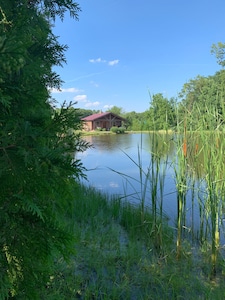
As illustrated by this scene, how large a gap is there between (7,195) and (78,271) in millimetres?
1146

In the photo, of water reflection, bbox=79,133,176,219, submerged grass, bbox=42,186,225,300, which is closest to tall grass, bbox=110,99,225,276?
water reflection, bbox=79,133,176,219

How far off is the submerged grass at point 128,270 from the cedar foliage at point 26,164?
1.32 ft

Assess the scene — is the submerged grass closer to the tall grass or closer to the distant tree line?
the tall grass

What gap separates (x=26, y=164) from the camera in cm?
69

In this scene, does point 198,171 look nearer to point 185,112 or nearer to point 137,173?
point 185,112

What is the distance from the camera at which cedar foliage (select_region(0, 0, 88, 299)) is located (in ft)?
2.29

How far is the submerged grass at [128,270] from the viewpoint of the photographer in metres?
1.50

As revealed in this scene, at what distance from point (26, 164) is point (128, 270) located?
4.54 feet

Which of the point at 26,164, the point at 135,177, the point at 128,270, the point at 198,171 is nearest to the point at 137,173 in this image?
the point at 135,177

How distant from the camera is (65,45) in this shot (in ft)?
4.05

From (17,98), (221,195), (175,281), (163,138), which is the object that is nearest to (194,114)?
(163,138)

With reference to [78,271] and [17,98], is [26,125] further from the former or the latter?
[78,271]

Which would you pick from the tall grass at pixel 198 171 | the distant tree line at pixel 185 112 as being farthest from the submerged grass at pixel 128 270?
the distant tree line at pixel 185 112

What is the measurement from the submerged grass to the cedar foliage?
1.32 ft
